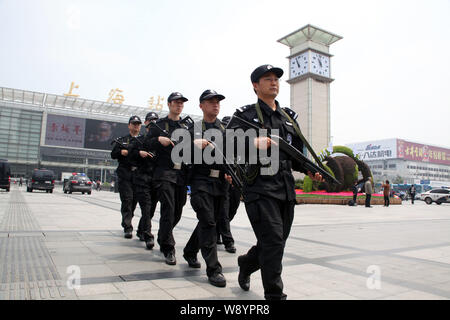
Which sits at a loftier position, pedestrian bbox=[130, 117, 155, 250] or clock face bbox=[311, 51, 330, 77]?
clock face bbox=[311, 51, 330, 77]

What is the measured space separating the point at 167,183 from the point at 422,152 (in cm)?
11899

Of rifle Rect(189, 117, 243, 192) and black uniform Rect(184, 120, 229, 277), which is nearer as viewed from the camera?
black uniform Rect(184, 120, 229, 277)

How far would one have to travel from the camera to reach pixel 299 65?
42344mm

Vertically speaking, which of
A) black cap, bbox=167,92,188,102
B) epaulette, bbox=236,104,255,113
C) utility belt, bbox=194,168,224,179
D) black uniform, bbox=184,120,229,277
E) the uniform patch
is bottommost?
black uniform, bbox=184,120,229,277

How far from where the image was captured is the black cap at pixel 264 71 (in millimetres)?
2838

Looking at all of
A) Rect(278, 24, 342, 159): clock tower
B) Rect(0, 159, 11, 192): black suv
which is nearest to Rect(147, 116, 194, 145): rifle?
Rect(0, 159, 11, 192): black suv

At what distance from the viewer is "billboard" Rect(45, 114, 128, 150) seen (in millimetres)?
66688

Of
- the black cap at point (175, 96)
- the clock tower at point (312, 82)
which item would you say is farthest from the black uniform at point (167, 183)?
the clock tower at point (312, 82)

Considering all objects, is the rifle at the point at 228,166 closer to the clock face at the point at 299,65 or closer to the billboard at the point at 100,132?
the clock face at the point at 299,65

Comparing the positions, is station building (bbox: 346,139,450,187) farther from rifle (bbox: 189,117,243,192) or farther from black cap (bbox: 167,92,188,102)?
rifle (bbox: 189,117,243,192)

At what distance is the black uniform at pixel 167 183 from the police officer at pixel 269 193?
144cm

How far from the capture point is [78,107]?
68000 millimetres

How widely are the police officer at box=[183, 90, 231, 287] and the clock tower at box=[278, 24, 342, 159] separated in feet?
124
